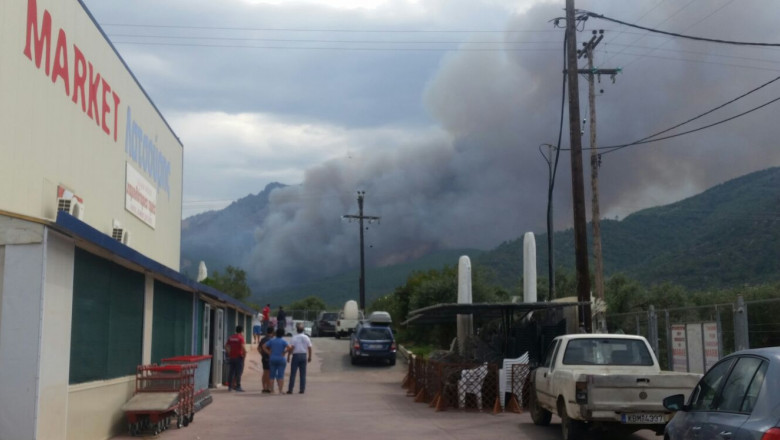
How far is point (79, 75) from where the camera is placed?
53.3ft

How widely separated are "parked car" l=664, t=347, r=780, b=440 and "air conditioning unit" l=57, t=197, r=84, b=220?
10911 millimetres

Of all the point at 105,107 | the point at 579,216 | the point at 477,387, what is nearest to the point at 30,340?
→ the point at 105,107

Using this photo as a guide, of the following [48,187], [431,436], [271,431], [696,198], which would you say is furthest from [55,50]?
[696,198]

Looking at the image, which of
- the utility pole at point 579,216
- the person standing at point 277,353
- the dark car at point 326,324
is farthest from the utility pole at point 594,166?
the dark car at point 326,324

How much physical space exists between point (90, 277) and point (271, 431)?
14.7 ft

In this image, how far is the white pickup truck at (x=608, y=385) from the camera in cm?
1204

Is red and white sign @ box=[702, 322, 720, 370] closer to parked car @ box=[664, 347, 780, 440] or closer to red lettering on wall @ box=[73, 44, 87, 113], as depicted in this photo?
parked car @ box=[664, 347, 780, 440]

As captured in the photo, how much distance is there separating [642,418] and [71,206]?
10.5 meters

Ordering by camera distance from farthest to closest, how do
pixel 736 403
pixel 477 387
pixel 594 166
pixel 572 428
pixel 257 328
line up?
pixel 257 328 < pixel 594 166 < pixel 477 387 < pixel 572 428 < pixel 736 403

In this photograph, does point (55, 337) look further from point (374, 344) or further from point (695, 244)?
point (695, 244)

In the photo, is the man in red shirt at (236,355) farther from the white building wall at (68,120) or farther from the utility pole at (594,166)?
the utility pole at (594,166)

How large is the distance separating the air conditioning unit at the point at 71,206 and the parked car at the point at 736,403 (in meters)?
10.9

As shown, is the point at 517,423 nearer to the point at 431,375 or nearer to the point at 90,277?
the point at 431,375

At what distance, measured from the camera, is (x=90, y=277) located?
1203 cm
